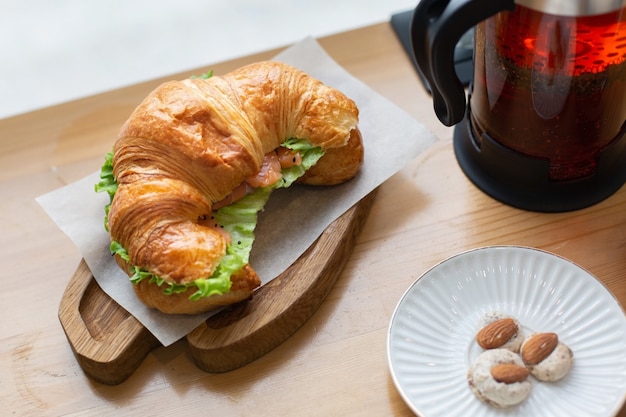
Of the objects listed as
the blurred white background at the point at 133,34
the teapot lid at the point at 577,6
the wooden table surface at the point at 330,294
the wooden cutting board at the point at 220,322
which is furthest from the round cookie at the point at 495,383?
the blurred white background at the point at 133,34

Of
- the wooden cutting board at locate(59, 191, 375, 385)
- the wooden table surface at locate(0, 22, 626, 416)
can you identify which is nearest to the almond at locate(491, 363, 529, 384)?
the wooden table surface at locate(0, 22, 626, 416)

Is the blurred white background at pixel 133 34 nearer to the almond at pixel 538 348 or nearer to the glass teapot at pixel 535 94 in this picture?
the glass teapot at pixel 535 94

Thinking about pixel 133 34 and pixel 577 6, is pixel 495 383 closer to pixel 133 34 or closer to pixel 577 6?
pixel 577 6

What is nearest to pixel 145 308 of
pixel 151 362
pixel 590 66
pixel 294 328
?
pixel 151 362

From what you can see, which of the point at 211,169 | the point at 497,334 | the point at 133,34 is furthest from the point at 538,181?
the point at 133,34

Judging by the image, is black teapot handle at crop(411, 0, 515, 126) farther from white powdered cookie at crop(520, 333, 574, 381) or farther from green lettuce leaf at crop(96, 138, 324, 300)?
white powdered cookie at crop(520, 333, 574, 381)

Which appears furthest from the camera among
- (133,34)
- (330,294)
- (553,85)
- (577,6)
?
(133,34)
